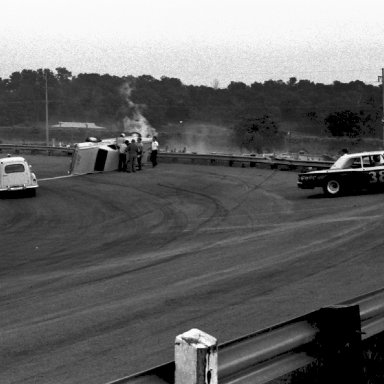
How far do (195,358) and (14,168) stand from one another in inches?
1121

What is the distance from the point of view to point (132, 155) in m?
40.1

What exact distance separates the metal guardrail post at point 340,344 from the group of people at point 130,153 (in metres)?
34.2

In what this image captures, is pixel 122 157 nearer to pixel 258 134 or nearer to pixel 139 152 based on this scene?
pixel 139 152

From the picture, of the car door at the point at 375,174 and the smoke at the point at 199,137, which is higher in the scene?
the car door at the point at 375,174

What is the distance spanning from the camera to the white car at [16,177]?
103 ft

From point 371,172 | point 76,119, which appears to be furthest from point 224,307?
point 76,119

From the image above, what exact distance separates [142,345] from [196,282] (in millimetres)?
4294

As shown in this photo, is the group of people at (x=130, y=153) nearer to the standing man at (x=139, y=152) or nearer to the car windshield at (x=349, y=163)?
the standing man at (x=139, y=152)

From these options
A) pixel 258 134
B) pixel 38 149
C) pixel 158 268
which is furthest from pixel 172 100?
pixel 158 268

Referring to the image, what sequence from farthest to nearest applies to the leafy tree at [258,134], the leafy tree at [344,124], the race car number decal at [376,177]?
the leafy tree at [344,124] → the leafy tree at [258,134] → the race car number decal at [376,177]

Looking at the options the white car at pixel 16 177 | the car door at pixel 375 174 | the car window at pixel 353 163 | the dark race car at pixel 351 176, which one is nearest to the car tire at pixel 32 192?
the white car at pixel 16 177

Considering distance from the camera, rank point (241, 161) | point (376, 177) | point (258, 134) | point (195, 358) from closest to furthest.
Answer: point (195, 358)
point (376, 177)
point (241, 161)
point (258, 134)

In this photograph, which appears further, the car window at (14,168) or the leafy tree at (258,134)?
the leafy tree at (258,134)

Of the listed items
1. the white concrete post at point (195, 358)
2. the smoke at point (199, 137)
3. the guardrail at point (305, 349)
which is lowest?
the smoke at point (199, 137)
